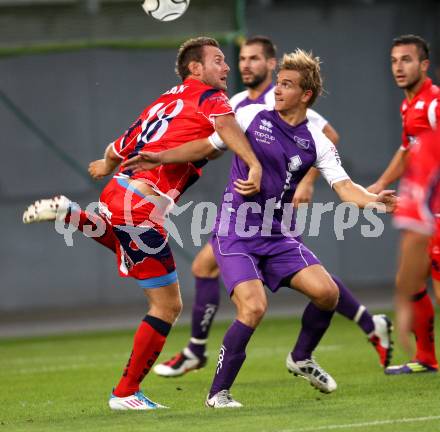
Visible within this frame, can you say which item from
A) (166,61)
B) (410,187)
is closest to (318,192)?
(166,61)

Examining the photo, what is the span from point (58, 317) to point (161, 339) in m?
9.15

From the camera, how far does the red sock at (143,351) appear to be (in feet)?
24.2

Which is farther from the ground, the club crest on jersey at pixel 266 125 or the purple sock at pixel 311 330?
the club crest on jersey at pixel 266 125

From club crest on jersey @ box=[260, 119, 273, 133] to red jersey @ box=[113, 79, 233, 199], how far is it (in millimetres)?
288

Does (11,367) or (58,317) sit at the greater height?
(11,367)

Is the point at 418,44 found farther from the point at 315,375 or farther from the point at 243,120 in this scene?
the point at 315,375

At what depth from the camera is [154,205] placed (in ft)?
24.5

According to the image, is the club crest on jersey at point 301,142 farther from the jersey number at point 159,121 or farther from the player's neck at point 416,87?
the player's neck at point 416,87

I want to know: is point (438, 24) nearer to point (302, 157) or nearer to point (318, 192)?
point (318, 192)

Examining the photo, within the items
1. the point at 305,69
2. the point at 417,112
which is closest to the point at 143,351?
the point at 305,69

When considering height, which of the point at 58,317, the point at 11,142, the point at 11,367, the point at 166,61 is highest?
the point at 166,61

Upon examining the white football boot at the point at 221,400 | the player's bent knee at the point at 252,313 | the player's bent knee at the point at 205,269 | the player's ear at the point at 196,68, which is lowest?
the white football boot at the point at 221,400

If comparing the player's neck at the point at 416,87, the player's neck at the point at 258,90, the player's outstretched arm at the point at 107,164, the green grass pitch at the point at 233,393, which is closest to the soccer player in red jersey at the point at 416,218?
the green grass pitch at the point at 233,393

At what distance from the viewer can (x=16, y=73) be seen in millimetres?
16500
